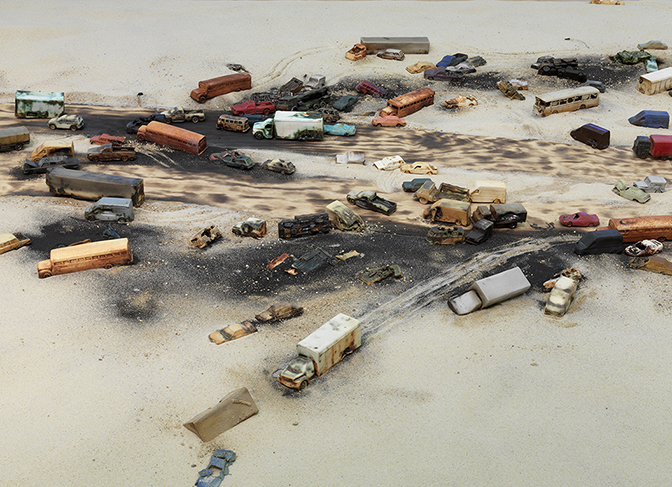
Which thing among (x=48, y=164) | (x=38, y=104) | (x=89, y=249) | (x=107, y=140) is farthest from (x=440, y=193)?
(x=38, y=104)

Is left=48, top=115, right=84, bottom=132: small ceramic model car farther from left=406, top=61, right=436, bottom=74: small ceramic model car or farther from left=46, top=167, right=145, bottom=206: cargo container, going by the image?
left=406, top=61, right=436, bottom=74: small ceramic model car

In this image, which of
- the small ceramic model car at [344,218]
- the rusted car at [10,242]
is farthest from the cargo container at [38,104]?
the small ceramic model car at [344,218]

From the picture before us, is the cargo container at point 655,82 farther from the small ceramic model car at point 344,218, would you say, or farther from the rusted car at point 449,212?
the small ceramic model car at point 344,218

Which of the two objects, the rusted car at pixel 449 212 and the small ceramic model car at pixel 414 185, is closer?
the rusted car at pixel 449 212

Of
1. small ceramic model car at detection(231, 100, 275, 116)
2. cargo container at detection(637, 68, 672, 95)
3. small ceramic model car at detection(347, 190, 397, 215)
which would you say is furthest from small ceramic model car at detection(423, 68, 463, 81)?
small ceramic model car at detection(347, 190, 397, 215)

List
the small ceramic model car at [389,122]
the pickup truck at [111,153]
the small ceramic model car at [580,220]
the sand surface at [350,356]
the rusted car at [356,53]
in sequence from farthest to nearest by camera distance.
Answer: the rusted car at [356,53], the small ceramic model car at [389,122], the pickup truck at [111,153], the small ceramic model car at [580,220], the sand surface at [350,356]

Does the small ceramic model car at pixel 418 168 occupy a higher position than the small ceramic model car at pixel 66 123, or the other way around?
the small ceramic model car at pixel 66 123

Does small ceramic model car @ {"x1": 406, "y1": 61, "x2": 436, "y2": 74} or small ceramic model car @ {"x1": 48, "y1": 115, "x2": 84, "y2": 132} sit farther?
small ceramic model car @ {"x1": 406, "y1": 61, "x2": 436, "y2": 74}
